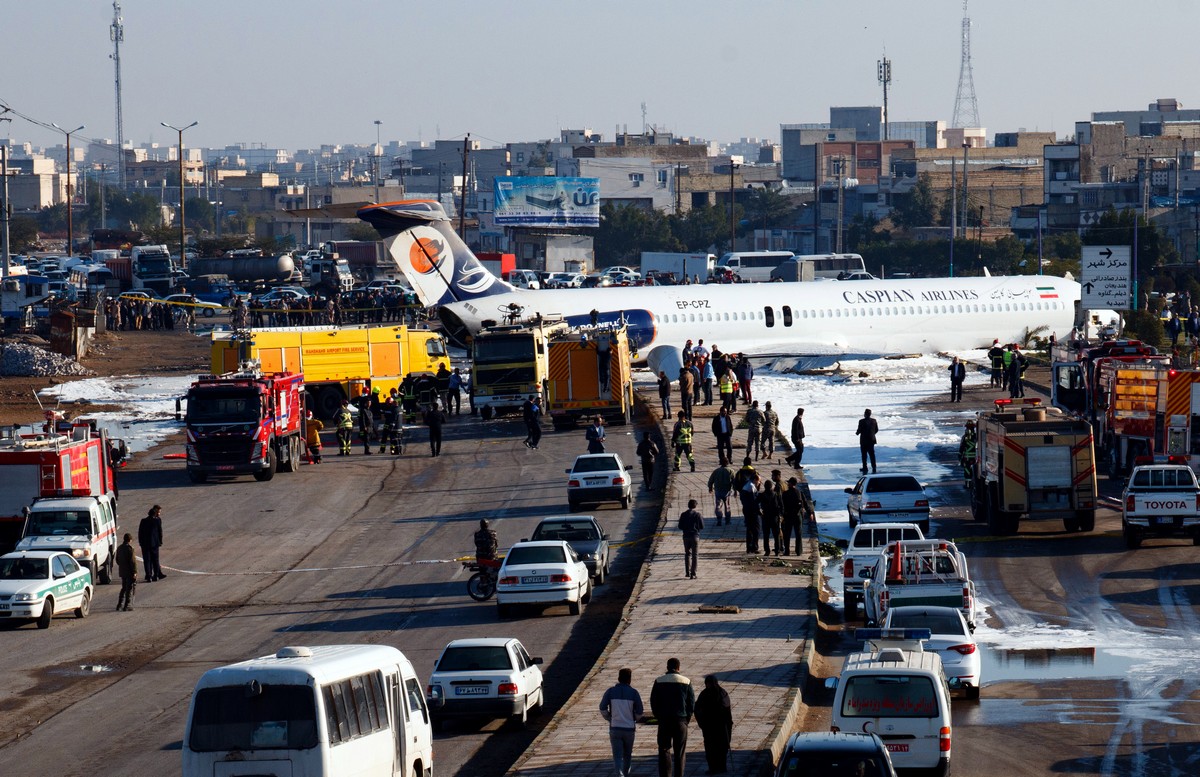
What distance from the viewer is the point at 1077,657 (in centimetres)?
2159

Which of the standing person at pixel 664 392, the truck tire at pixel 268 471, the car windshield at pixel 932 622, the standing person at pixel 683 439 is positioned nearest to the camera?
the car windshield at pixel 932 622

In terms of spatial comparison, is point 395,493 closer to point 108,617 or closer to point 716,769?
point 108,617

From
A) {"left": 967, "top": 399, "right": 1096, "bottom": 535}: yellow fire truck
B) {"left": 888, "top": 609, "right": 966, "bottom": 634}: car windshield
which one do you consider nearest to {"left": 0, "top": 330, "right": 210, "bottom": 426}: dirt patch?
{"left": 967, "top": 399, "right": 1096, "bottom": 535}: yellow fire truck

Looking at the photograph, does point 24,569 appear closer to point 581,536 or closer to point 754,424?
point 581,536

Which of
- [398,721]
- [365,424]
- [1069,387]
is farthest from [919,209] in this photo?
[398,721]

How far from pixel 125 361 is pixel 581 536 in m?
52.7

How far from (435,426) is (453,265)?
15512 millimetres

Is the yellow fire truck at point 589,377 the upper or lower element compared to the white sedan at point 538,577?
A: upper

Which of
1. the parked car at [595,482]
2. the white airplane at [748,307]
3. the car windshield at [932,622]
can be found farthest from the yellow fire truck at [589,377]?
the car windshield at [932,622]

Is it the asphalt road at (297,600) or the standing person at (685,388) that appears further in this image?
the standing person at (685,388)

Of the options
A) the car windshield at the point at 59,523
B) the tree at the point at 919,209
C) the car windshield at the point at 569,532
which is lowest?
the car windshield at the point at 59,523

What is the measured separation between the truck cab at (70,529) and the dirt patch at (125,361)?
26333 millimetres

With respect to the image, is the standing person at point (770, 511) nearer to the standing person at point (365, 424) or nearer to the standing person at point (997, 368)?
the standing person at point (365, 424)

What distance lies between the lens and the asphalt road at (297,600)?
19.2 meters
